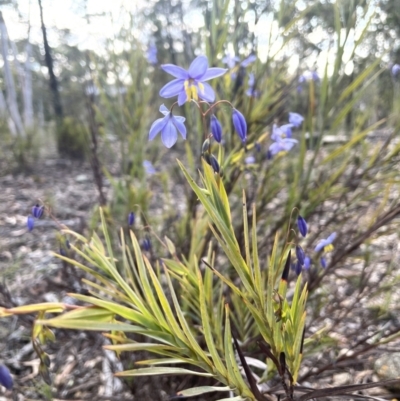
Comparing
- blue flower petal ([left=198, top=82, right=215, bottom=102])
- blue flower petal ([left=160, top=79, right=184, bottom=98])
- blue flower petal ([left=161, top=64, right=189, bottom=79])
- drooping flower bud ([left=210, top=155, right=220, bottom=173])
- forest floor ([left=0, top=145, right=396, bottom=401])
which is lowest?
forest floor ([left=0, top=145, right=396, bottom=401])

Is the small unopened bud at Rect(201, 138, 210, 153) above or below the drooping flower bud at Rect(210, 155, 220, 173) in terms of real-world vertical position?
above

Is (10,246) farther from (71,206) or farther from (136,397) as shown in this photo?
(136,397)

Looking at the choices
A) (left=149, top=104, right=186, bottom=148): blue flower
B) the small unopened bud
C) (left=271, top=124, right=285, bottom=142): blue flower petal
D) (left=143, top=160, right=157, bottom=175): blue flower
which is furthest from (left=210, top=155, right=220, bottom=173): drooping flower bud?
(left=143, top=160, right=157, bottom=175): blue flower

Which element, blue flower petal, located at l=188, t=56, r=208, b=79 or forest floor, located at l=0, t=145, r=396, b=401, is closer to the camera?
blue flower petal, located at l=188, t=56, r=208, b=79

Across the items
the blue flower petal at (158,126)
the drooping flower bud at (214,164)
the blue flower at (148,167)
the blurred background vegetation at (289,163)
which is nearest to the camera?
the drooping flower bud at (214,164)

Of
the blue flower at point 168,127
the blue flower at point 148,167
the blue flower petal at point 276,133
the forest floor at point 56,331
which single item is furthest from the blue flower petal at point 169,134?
the blue flower at point 148,167

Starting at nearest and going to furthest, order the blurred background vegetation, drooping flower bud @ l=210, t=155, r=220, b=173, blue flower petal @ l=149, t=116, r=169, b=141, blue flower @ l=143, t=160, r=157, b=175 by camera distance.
→ 1. drooping flower bud @ l=210, t=155, r=220, b=173
2. blue flower petal @ l=149, t=116, r=169, b=141
3. the blurred background vegetation
4. blue flower @ l=143, t=160, r=157, b=175

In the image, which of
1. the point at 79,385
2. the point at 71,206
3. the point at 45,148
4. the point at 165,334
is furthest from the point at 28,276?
Answer: the point at 45,148

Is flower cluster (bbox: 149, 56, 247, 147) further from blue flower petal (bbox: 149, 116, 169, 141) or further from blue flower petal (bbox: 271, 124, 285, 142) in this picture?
blue flower petal (bbox: 271, 124, 285, 142)

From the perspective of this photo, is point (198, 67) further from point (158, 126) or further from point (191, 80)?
point (158, 126)

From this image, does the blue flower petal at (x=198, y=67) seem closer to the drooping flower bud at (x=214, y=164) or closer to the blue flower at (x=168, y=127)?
the blue flower at (x=168, y=127)
